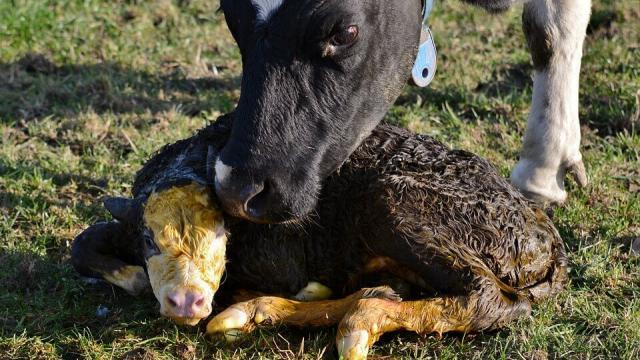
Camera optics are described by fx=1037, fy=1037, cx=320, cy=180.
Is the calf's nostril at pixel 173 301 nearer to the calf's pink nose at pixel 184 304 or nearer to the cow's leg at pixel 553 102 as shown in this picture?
the calf's pink nose at pixel 184 304

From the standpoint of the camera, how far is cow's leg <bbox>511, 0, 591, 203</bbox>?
17.9ft

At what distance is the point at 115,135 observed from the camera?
6.14 metres

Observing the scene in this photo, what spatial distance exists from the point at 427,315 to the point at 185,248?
94 cm

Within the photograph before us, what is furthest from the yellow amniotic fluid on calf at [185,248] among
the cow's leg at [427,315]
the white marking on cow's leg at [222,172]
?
the cow's leg at [427,315]

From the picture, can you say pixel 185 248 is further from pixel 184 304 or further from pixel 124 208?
→ pixel 124 208

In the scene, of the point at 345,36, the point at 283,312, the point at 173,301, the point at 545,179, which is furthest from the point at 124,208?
the point at 545,179

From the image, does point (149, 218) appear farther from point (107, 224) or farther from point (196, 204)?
point (107, 224)

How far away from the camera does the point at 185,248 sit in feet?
12.7

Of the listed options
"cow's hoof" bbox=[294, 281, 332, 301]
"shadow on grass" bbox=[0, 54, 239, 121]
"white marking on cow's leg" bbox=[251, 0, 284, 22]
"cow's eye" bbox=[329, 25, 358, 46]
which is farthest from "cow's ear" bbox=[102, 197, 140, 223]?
"shadow on grass" bbox=[0, 54, 239, 121]

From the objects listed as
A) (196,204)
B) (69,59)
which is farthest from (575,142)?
(69,59)

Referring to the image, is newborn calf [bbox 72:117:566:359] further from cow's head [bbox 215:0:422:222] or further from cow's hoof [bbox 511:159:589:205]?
cow's hoof [bbox 511:159:589:205]

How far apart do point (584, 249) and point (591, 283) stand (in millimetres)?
267

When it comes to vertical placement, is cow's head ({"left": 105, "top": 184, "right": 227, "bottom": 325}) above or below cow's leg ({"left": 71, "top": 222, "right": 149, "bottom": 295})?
above

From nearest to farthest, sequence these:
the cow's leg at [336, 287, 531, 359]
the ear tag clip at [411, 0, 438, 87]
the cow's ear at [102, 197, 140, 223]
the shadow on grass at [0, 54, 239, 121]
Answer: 1. the cow's leg at [336, 287, 531, 359]
2. the cow's ear at [102, 197, 140, 223]
3. the ear tag clip at [411, 0, 438, 87]
4. the shadow on grass at [0, 54, 239, 121]
